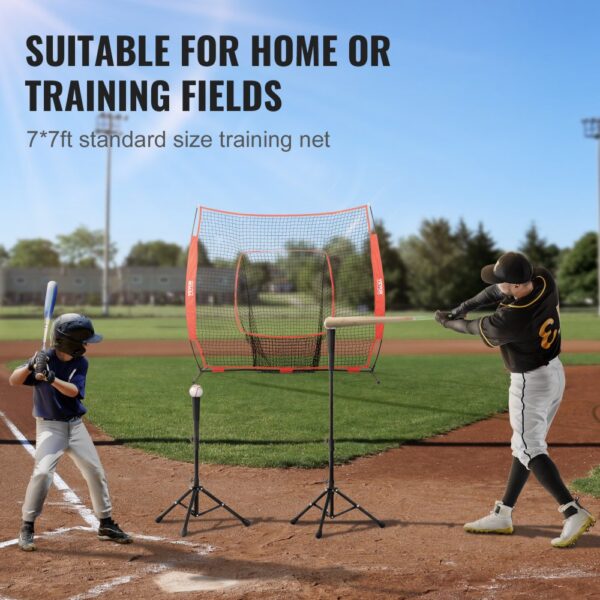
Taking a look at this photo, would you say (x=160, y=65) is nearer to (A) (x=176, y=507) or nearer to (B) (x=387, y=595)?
(A) (x=176, y=507)

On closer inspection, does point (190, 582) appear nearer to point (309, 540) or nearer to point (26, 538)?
point (309, 540)

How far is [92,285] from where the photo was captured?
106 m

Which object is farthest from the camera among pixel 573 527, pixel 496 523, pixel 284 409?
pixel 284 409

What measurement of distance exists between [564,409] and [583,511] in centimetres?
708

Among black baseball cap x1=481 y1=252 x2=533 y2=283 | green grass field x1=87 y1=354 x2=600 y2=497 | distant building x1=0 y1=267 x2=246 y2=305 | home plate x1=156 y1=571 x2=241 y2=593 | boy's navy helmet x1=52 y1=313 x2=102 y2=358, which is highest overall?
distant building x1=0 y1=267 x2=246 y2=305

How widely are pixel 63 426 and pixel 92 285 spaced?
10401cm

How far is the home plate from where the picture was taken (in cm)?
473

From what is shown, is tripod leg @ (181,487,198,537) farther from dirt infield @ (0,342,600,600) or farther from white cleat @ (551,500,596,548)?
white cleat @ (551,500,596,548)

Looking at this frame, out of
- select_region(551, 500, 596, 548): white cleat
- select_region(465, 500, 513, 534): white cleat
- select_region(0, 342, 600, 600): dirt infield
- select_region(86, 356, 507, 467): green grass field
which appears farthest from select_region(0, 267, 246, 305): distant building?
select_region(551, 500, 596, 548): white cleat

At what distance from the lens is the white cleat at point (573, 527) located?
5.57 meters

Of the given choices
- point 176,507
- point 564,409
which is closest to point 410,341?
point 564,409

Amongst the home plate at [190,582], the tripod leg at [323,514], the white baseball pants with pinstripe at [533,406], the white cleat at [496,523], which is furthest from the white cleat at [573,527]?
Result: the home plate at [190,582]

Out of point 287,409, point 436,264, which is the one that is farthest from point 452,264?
point 287,409

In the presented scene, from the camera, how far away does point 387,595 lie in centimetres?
459
